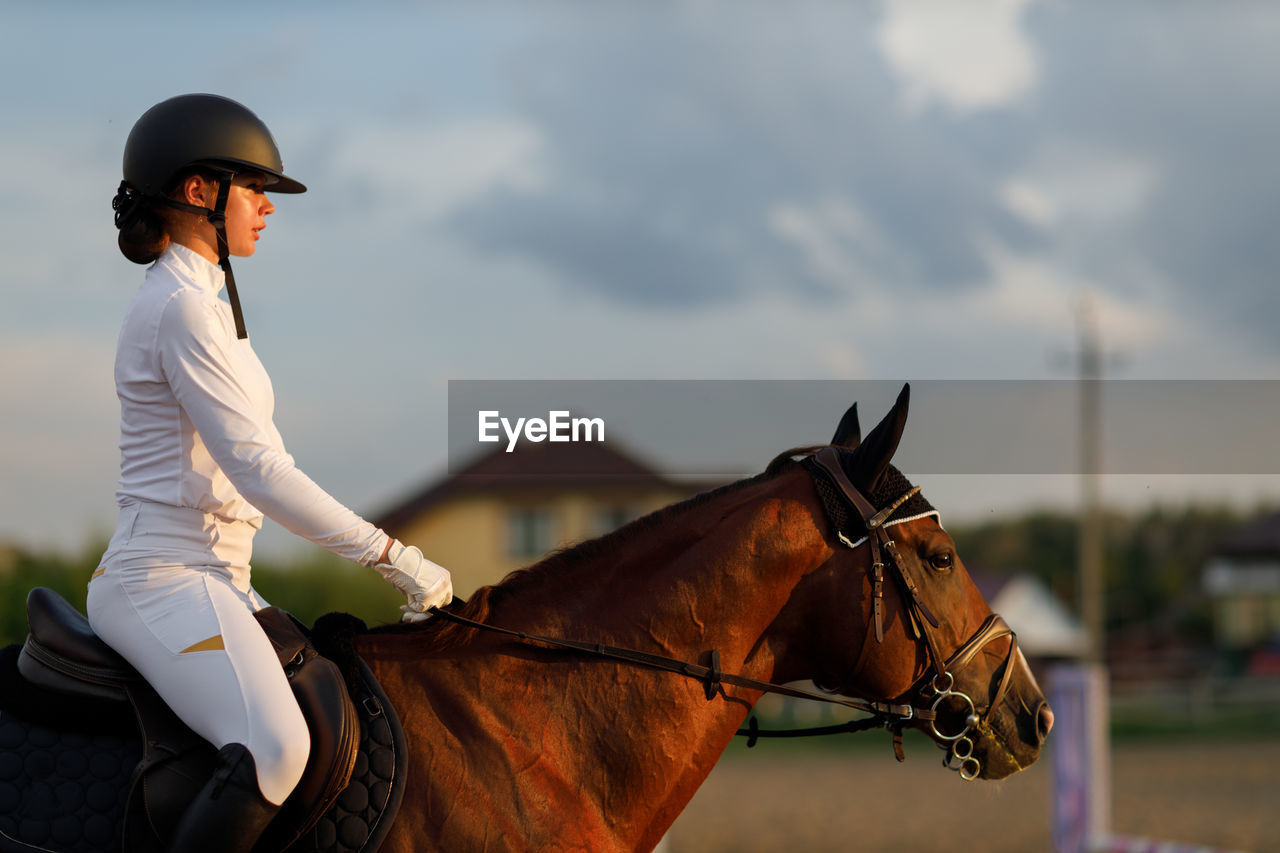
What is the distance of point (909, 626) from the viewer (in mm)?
3605

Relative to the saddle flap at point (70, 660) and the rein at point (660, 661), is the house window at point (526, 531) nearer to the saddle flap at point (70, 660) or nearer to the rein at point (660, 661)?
the rein at point (660, 661)

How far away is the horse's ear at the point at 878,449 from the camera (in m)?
3.56

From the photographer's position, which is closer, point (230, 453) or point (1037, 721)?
point (230, 453)

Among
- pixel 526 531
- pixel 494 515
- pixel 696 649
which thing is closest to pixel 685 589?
pixel 696 649

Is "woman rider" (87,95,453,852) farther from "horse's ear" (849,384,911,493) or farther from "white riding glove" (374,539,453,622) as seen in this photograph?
"horse's ear" (849,384,911,493)

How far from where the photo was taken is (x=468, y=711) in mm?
3328

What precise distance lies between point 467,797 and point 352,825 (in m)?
0.32

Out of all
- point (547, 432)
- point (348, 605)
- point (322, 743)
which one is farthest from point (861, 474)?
point (348, 605)

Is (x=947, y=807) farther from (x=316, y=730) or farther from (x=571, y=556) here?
(x=316, y=730)

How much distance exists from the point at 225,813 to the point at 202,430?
0.95 m

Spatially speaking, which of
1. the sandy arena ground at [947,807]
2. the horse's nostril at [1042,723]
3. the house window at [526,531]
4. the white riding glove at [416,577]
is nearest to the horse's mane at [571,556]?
the white riding glove at [416,577]

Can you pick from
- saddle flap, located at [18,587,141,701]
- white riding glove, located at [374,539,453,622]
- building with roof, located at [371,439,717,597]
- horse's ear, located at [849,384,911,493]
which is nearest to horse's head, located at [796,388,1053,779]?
horse's ear, located at [849,384,911,493]

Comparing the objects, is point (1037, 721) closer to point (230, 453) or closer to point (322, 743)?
point (322, 743)

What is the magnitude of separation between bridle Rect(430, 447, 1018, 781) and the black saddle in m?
0.49
